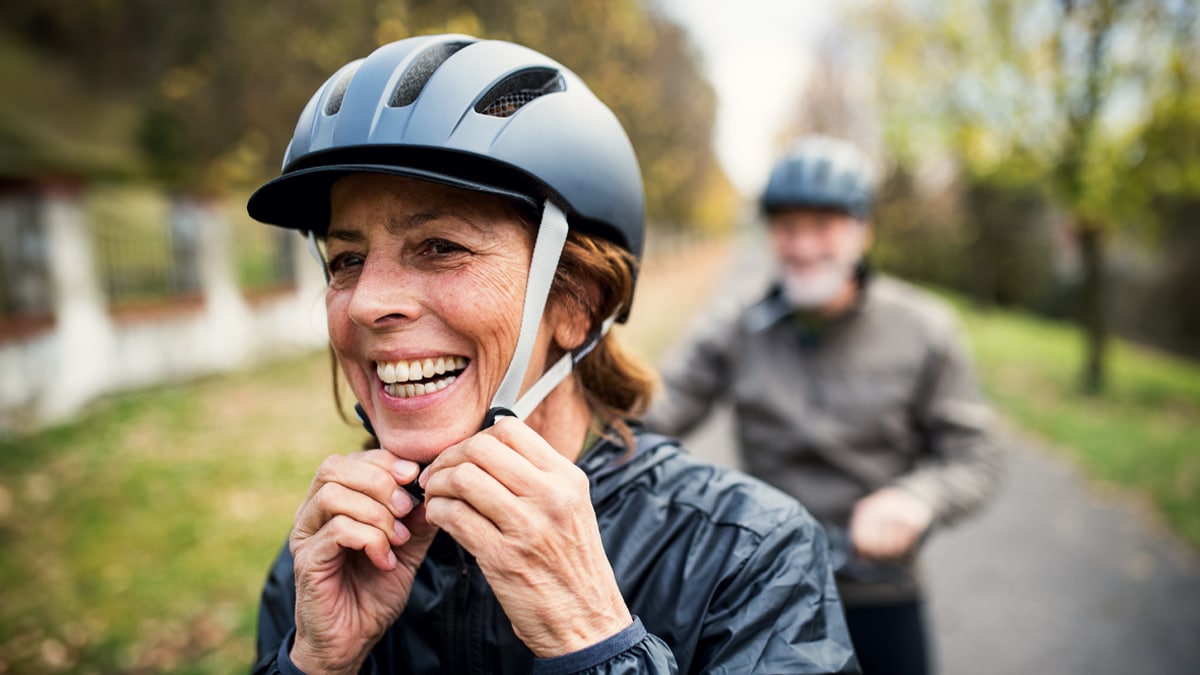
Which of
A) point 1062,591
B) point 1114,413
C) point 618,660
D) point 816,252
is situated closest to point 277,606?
point 618,660

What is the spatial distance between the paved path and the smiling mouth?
157 inches

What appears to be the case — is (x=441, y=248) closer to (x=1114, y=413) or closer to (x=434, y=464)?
(x=434, y=464)

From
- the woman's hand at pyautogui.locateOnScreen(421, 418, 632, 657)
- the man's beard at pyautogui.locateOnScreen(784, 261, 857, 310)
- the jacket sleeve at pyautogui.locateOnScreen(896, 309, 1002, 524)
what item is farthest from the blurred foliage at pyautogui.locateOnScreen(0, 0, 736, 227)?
the woman's hand at pyautogui.locateOnScreen(421, 418, 632, 657)

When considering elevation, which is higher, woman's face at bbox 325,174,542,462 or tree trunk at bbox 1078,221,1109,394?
woman's face at bbox 325,174,542,462

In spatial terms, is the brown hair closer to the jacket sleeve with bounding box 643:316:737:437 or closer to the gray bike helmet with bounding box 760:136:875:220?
the jacket sleeve with bounding box 643:316:737:437

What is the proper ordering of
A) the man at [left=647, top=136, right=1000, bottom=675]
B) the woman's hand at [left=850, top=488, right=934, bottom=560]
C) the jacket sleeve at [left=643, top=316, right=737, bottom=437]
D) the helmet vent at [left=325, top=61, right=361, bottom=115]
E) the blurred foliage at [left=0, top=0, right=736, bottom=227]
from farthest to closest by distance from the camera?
1. the blurred foliage at [left=0, top=0, right=736, bottom=227]
2. the jacket sleeve at [left=643, top=316, right=737, bottom=437]
3. the man at [left=647, top=136, right=1000, bottom=675]
4. the woman's hand at [left=850, top=488, right=934, bottom=560]
5. the helmet vent at [left=325, top=61, right=361, bottom=115]

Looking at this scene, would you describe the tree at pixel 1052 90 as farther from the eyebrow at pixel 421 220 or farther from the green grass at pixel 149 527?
the eyebrow at pixel 421 220

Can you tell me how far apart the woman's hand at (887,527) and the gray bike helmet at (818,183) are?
1.23 meters

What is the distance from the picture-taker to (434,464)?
1380 mm

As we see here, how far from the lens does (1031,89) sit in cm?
1100

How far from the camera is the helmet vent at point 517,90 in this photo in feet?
5.36

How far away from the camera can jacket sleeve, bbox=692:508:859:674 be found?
147cm

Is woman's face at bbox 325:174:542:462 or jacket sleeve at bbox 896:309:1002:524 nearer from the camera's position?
woman's face at bbox 325:174:542:462

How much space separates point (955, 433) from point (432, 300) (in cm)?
219
